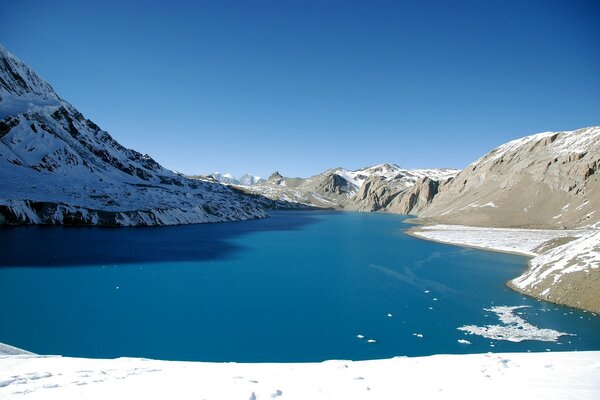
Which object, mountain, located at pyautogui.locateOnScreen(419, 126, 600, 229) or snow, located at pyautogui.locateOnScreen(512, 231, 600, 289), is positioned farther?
mountain, located at pyautogui.locateOnScreen(419, 126, 600, 229)

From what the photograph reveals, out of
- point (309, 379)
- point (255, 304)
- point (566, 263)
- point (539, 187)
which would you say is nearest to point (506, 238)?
point (566, 263)

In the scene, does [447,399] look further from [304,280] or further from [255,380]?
[304,280]

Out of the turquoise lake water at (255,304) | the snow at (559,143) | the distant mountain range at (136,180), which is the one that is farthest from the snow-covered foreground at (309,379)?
the snow at (559,143)

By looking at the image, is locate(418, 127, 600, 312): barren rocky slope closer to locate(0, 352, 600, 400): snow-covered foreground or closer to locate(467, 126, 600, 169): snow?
locate(467, 126, 600, 169): snow

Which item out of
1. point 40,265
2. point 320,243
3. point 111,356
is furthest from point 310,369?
point 320,243

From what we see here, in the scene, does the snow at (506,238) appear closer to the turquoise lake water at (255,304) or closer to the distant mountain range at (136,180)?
the turquoise lake water at (255,304)

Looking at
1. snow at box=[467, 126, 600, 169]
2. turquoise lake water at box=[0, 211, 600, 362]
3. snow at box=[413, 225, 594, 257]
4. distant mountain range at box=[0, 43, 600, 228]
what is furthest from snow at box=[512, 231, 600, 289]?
snow at box=[467, 126, 600, 169]

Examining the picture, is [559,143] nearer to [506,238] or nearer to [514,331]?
[506,238]
